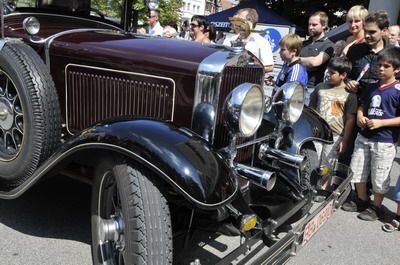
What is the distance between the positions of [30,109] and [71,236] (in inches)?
36.3

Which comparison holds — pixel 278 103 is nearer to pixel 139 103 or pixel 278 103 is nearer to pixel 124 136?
pixel 139 103

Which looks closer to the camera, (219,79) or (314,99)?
(219,79)

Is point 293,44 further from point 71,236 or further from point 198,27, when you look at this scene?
point 71,236

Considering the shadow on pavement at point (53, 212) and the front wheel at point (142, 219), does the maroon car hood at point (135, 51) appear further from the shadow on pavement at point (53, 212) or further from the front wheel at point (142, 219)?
the shadow on pavement at point (53, 212)

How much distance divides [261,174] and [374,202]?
1852mm

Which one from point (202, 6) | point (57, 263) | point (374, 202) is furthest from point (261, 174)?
point (202, 6)

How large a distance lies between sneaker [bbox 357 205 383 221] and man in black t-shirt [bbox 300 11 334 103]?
1.39 m

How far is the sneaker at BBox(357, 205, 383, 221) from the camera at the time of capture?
3.42 m

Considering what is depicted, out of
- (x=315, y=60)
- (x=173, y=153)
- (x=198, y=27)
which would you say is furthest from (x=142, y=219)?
(x=198, y=27)

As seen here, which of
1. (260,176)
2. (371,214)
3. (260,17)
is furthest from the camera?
(260,17)

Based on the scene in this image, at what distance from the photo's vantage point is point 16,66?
2.46 metres

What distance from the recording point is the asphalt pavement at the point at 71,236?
8.47 feet

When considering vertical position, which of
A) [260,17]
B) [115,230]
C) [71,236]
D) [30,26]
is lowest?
[71,236]

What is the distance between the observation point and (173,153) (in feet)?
6.07
